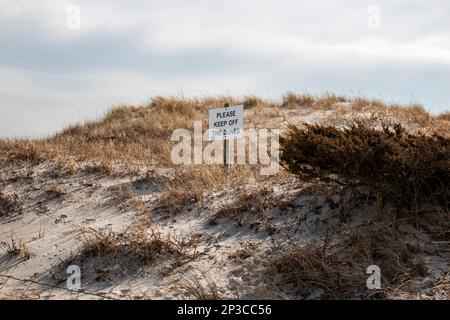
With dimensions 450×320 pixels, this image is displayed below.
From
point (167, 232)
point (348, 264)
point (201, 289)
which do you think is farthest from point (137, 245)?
point (348, 264)

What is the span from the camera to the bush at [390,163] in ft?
19.4

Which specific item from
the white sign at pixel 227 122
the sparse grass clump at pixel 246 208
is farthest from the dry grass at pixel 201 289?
the white sign at pixel 227 122

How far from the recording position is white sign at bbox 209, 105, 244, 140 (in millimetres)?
9492

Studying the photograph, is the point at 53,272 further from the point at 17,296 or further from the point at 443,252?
the point at 443,252

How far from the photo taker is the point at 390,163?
5879 millimetres

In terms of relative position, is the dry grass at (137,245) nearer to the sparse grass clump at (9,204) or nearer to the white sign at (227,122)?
the sparse grass clump at (9,204)

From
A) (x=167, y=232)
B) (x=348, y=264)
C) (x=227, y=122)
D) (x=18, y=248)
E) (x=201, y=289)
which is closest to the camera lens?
(x=201, y=289)

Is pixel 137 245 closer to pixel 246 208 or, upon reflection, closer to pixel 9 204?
pixel 246 208

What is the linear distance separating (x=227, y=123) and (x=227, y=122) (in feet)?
0.07

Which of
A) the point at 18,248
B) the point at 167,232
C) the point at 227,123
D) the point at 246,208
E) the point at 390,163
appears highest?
the point at 227,123

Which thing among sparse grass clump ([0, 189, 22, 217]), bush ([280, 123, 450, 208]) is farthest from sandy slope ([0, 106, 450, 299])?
bush ([280, 123, 450, 208])

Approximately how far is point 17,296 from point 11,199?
3511 millimetres

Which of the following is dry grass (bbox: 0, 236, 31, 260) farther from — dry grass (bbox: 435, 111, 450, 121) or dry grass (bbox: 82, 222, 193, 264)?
dry grass (bbox: 435, 111, 450, 121)

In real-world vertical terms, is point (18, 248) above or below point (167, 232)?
below
